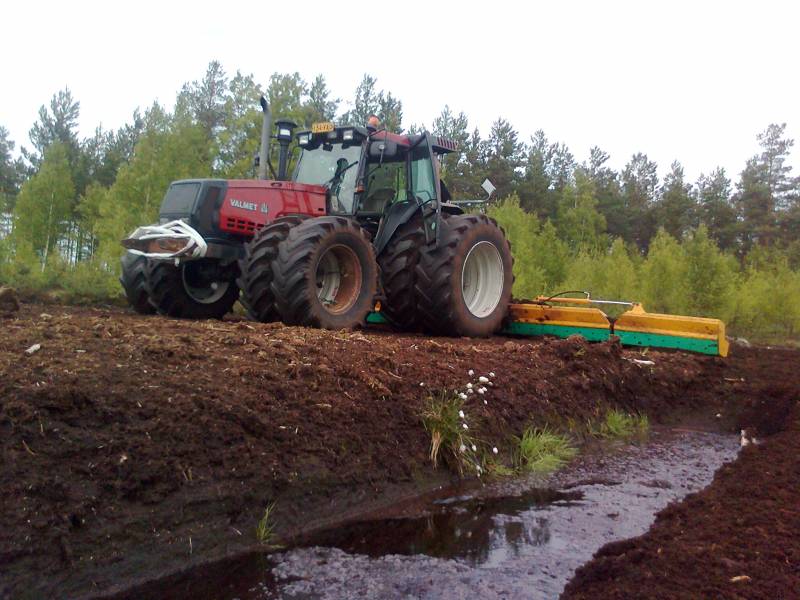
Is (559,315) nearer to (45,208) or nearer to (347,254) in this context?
(347,254)

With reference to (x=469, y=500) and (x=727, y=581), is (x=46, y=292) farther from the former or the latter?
(x=727, y=581)

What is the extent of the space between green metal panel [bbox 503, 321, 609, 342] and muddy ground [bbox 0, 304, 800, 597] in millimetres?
2927

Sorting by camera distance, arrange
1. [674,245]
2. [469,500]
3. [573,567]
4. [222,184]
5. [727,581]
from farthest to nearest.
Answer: [674,245] < [222,184] < [469,500] < [573,567] < [727,581]

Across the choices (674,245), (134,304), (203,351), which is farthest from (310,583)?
(674,245)

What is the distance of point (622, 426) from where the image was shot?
6188mm

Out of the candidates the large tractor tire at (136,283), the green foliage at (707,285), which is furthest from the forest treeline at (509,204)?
the large tractor tire at (136,283)

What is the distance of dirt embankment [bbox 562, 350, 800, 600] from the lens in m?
2.45

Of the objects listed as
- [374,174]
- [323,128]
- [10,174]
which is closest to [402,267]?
[374,174]

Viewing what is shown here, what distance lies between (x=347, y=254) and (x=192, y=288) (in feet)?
6.85

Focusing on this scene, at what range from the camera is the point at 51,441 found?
285 centimetres

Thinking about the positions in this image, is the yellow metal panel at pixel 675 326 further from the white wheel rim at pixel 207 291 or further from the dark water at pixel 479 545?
the white wheel rim at pixel 207 291

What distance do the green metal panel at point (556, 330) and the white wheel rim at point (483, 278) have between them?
0.53m

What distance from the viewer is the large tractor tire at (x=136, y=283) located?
7.93 meters

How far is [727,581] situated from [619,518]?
1352 millimetres
